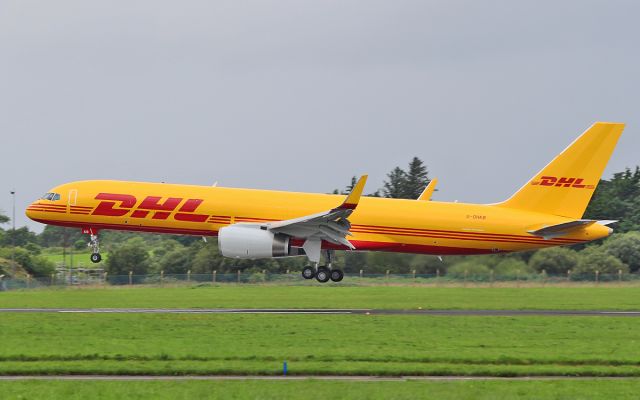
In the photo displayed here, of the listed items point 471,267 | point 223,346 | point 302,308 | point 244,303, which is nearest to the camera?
point 223,346

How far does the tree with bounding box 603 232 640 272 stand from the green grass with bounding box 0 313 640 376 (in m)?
30.7

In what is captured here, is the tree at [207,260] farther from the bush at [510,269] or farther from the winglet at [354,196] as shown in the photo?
the winglet at [354,196]

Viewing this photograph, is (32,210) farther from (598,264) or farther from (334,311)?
(598,264)

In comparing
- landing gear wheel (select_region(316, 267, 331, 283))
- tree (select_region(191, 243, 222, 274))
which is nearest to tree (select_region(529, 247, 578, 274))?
landing gear wheel (select_region(316, 267, 331, 283))

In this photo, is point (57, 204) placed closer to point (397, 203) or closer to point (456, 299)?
point (397, 203)

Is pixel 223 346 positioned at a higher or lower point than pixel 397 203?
lower

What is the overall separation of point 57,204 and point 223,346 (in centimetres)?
2281

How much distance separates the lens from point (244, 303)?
48.1 meters

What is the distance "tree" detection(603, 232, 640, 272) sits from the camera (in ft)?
228

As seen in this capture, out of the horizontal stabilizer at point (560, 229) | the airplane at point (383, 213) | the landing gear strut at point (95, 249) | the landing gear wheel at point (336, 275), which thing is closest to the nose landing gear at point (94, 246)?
the landing gear strut at point (95, 249)

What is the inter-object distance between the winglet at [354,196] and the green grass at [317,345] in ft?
20.4

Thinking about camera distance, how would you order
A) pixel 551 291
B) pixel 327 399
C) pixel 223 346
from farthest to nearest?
pixel 551 291, pixel 223 346, pixel 327 399

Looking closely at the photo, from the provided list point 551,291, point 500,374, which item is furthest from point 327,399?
point 551,291

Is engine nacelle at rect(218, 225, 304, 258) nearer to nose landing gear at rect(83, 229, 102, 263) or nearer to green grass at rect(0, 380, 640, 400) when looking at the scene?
nose landing gear at rect(83, 229, 102, 263)
